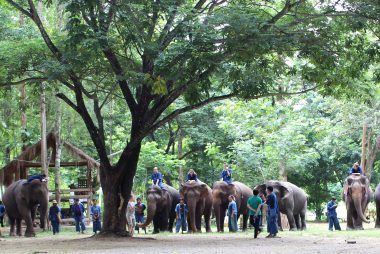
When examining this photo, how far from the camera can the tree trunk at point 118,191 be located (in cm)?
2089

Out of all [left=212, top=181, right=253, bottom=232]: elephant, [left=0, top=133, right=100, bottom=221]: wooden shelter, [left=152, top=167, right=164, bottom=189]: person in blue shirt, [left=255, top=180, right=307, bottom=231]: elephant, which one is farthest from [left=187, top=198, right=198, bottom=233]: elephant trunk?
[left=0, top=133, right=100, bottom=221]: wooden shelter

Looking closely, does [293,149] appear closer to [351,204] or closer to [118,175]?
[351,204]

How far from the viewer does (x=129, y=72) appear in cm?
1777

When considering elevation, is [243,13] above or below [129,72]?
above

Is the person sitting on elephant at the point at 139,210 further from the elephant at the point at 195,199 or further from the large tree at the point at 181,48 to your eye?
the large tree at the point at 181,48

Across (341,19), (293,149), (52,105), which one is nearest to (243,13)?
(341,19)

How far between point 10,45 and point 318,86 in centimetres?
879

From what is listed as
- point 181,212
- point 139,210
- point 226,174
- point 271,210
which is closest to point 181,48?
point 271,210

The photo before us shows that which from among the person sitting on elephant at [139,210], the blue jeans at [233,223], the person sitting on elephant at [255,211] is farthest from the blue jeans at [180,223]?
the person sitting on elephant at [255,211]

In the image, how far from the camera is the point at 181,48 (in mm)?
16891

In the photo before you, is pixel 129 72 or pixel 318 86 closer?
pixel 129 72

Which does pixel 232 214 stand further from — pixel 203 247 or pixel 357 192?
pixel 203 247

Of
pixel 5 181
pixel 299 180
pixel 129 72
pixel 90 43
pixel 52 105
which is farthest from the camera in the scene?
pixel 299 180

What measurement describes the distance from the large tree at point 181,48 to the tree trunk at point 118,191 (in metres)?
0.03
